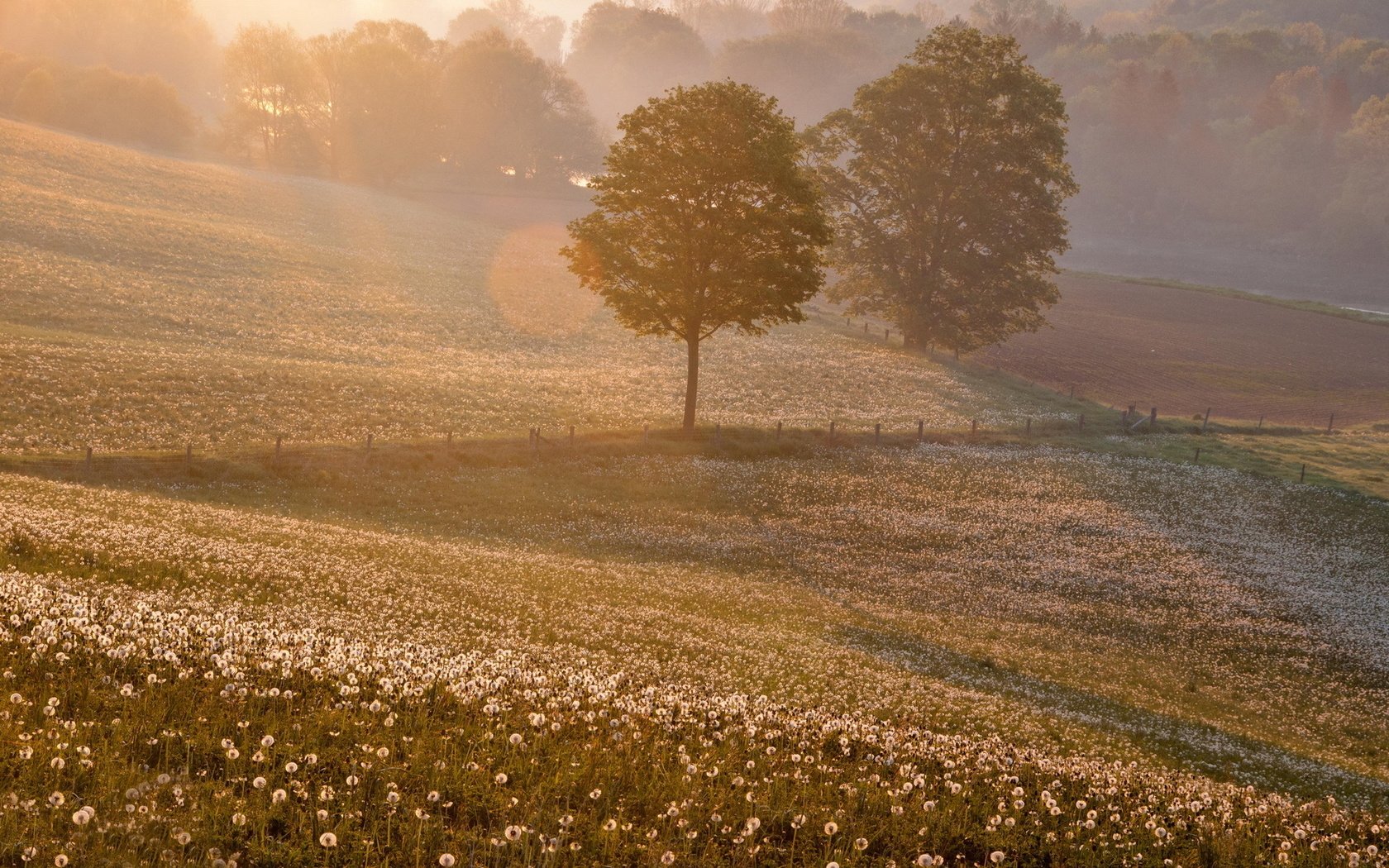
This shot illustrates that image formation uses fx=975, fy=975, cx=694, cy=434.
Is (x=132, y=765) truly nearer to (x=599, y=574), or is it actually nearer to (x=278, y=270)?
(x=599, y=574)

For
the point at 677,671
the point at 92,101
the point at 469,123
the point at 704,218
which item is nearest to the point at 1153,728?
the point at 677,671

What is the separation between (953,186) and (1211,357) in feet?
120

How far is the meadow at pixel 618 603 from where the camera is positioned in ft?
34.3

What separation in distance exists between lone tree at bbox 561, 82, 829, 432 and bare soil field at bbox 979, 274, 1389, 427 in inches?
1629

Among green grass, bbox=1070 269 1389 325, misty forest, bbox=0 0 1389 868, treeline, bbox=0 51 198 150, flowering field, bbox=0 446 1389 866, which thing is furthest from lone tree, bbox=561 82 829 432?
treeline, bbox=0 51 198 150

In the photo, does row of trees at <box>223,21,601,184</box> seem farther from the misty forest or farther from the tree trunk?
the tree trunk

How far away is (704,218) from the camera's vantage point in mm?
48500

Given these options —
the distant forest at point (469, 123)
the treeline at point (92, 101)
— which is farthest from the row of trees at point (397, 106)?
the treeline at point (92, 101)

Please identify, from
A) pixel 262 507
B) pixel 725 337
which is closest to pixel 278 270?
pixel 725 337

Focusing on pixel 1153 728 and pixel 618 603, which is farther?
pixel 618 603

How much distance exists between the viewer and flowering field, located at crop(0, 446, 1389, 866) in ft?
33.1

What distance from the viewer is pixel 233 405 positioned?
4459cm

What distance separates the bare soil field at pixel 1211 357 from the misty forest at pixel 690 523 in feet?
2.74

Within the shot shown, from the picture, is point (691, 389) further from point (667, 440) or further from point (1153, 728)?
point (1153, 728)
